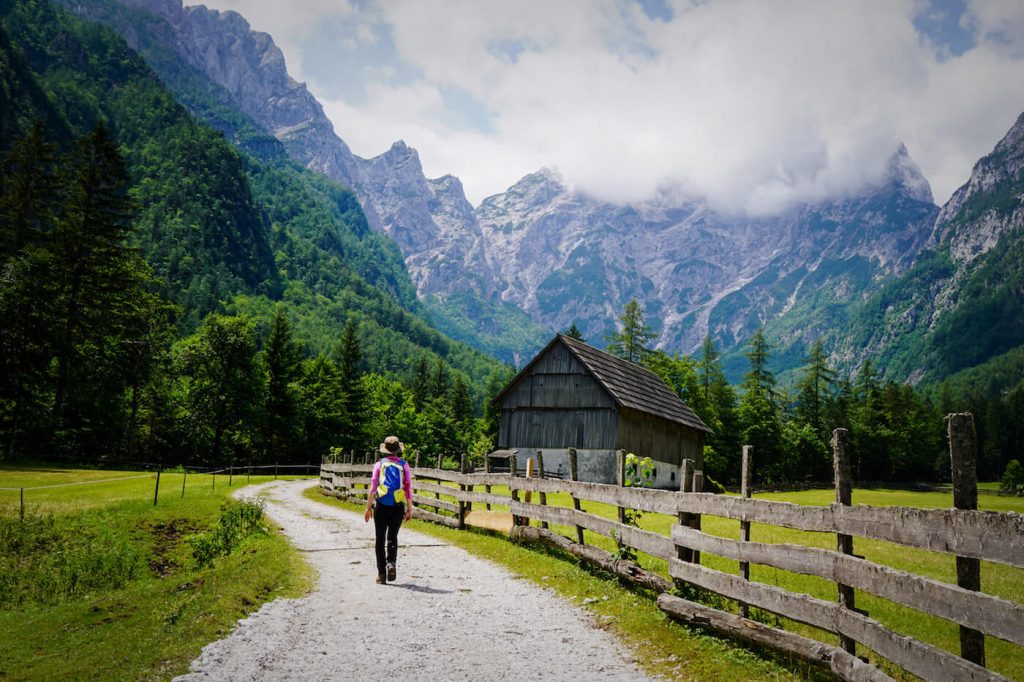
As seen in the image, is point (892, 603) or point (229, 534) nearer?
point (892, 603)

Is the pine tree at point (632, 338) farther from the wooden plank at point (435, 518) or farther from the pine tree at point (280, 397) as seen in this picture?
the wooden plank at point (435, 518)

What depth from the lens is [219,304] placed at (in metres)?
136

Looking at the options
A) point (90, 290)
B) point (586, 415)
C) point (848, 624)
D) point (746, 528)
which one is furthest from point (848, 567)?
point (90, 290)

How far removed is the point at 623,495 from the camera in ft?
34.9

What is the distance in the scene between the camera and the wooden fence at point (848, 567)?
4.44 m

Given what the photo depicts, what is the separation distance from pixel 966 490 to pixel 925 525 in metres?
0.42

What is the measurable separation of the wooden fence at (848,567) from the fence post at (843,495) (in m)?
0.01

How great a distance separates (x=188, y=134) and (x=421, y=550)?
213m

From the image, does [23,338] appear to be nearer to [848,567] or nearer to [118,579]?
[118,579]

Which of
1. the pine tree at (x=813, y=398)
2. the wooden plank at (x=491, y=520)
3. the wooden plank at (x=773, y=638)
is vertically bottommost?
the wooden plank at (x=491, y=520)

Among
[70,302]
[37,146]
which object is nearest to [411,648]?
[70,302]

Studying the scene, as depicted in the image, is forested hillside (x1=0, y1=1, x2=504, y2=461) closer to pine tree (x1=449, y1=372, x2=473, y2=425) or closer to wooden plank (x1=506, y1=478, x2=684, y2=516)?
pine tree (x1=449, y1=372, x2=473, y2=425)

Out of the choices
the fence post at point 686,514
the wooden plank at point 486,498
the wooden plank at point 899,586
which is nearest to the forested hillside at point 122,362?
the wooden plank at point 486,498

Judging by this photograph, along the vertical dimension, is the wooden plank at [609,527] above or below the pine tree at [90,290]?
below
